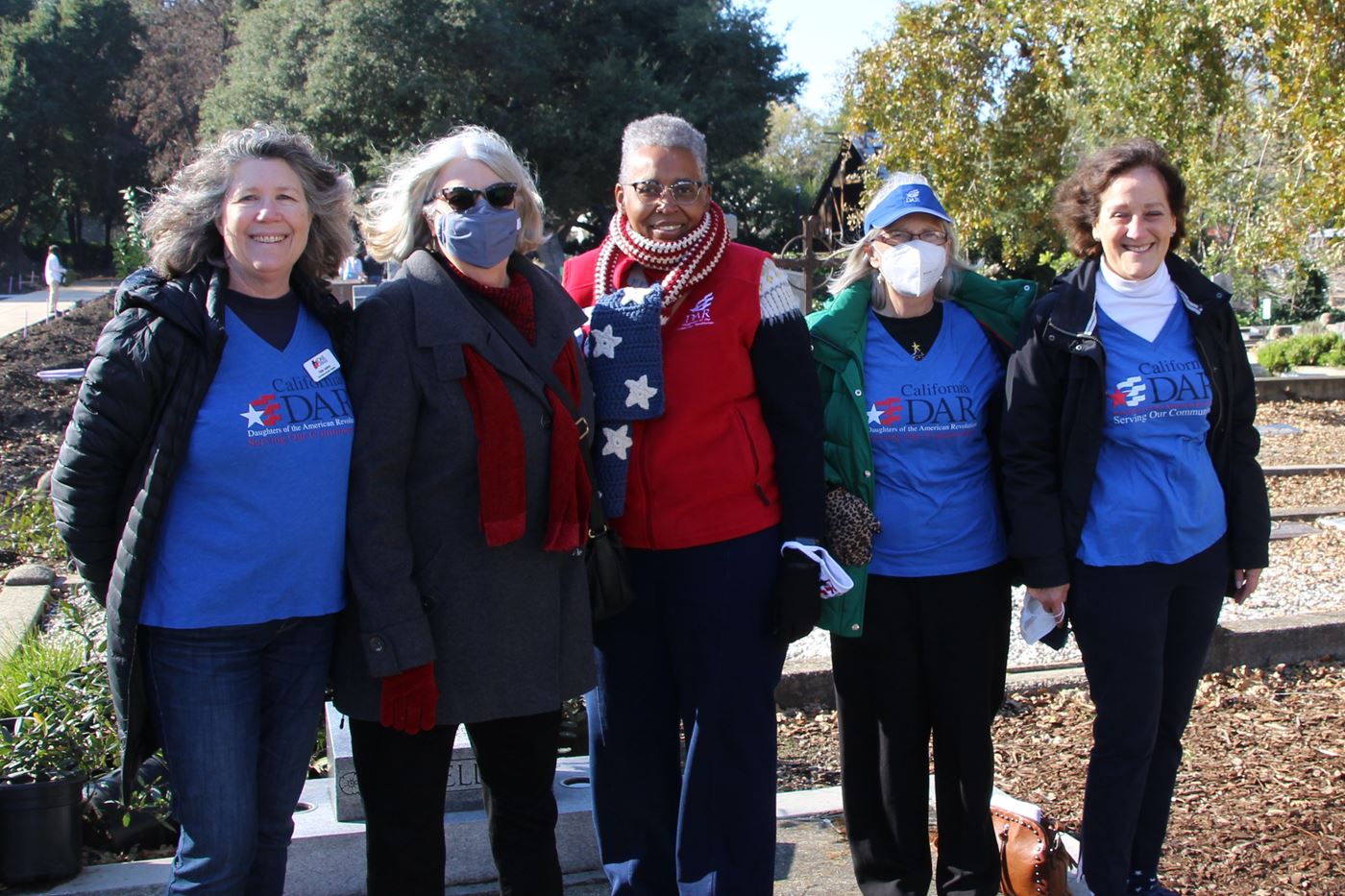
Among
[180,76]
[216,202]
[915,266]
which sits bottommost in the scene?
[915,266]

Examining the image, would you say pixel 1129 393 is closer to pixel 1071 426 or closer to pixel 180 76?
pixel 1071 426

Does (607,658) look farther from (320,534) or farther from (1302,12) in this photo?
(1302,12)

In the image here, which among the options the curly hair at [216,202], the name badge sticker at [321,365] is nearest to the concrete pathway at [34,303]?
the curly hair at [216,202]

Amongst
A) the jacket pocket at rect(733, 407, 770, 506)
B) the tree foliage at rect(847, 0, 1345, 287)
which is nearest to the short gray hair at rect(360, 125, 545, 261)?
the jacket pocket at rect(733, 407, 770, 506)

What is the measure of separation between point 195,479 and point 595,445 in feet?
3.10

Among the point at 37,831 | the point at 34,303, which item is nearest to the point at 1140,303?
the point at 37,831

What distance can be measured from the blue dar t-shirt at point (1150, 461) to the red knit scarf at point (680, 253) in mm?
1060

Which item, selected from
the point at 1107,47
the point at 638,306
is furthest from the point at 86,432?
the point at 1107,47

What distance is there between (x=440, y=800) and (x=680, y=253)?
4.72ft

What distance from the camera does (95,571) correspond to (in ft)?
8.66

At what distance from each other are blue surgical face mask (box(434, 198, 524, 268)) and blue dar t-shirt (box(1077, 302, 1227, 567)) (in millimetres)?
1588

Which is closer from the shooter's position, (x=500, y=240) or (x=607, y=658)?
(x=500, y=240)

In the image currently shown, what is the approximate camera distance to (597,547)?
294 centimetres

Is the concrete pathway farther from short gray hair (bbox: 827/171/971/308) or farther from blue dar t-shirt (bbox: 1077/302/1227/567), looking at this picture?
blue dar t-shirt (bbox: 1077/302/1227/567)
